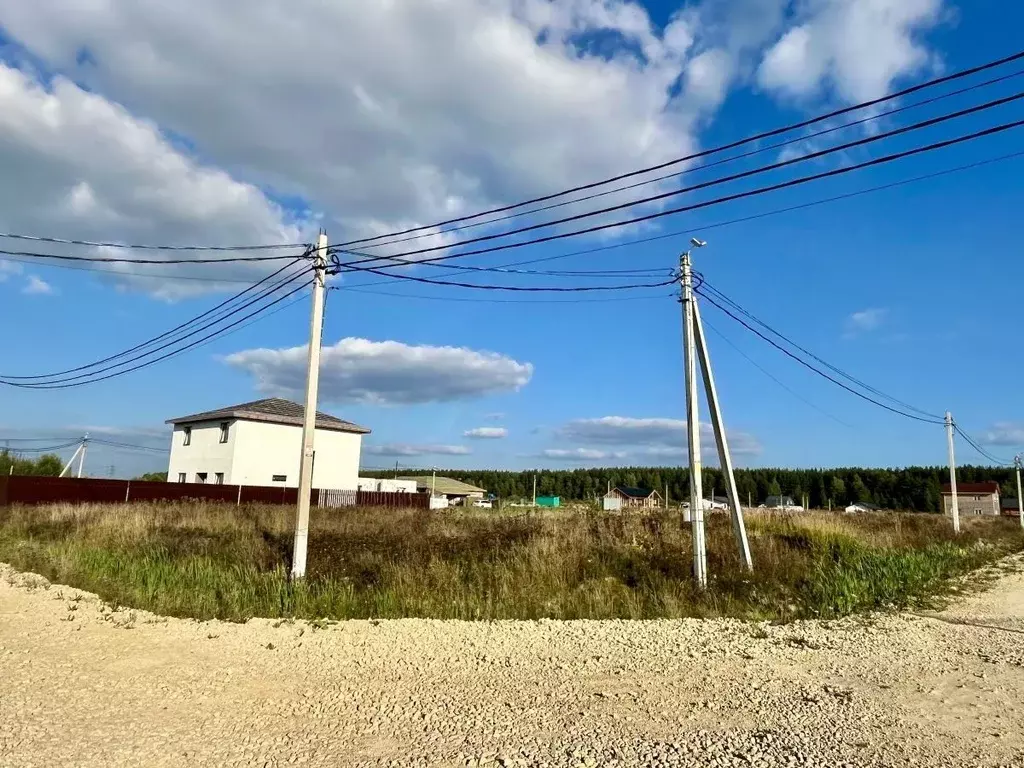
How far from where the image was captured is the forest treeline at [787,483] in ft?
302

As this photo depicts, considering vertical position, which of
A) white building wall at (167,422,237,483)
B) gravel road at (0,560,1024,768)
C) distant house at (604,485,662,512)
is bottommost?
gravel road at (0,560,1024,768)

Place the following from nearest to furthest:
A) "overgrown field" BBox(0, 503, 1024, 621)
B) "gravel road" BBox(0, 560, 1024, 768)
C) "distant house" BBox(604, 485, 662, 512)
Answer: "gravel road" BBox(0, 560, 1024, 768)
"overgrown field" BBox(0, 503, 1024, 621)
"distant house" BBox(604, 485, 662, 512)

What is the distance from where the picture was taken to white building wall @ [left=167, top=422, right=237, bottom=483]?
110 feet

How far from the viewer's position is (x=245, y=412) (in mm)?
33125

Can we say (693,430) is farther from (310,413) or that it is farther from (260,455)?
(260,455)

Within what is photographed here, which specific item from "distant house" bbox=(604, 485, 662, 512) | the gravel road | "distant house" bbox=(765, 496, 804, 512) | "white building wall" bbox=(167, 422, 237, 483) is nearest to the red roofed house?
"distant house" bbox=(765, 496, 804, 512)

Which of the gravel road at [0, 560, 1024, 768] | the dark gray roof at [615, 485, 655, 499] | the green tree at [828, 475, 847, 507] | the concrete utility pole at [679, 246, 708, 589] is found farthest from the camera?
the green tree at [828, 475, 847, 507]

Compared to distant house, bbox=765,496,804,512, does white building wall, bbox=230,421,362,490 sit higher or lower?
higher

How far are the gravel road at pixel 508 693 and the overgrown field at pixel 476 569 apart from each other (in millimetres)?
709

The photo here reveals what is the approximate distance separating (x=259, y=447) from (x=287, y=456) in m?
1.88

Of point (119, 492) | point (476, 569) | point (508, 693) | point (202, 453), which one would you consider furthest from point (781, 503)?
point (508, 693)

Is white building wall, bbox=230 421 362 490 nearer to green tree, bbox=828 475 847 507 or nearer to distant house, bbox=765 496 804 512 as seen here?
distant house, bbox=765 496 804 512

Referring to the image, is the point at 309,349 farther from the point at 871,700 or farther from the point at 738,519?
the point at 871,700

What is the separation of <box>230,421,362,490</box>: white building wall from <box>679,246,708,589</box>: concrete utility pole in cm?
2325
